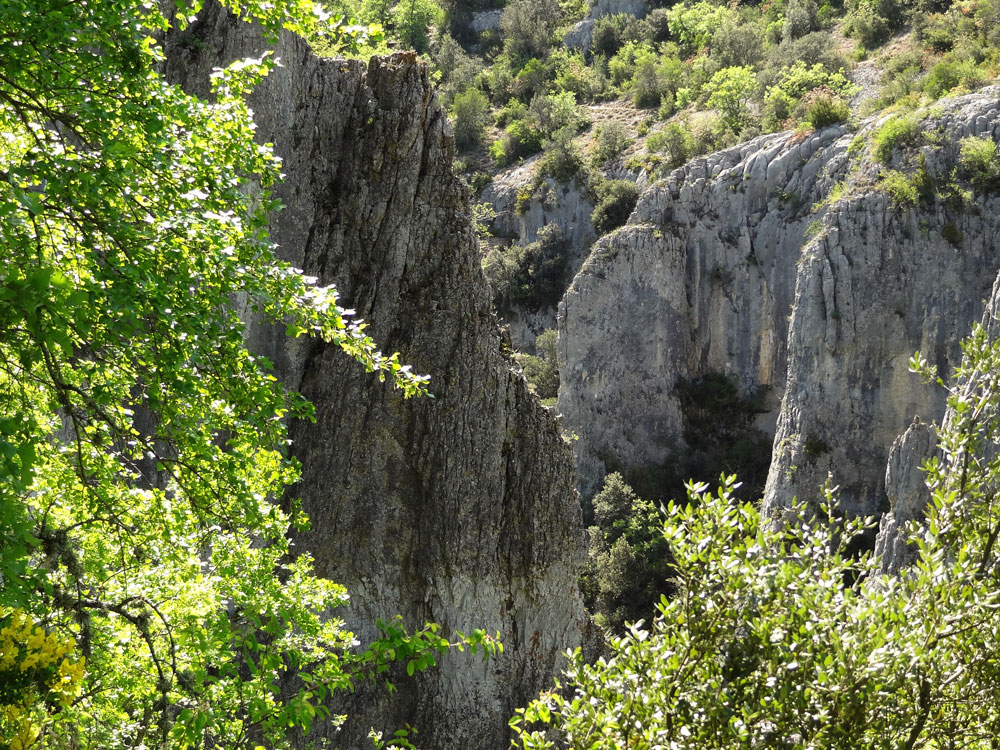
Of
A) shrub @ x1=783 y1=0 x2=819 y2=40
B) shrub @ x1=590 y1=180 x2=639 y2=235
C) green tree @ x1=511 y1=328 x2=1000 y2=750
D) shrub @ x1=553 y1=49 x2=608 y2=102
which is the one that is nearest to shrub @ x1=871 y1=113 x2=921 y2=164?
shrub @ x1=590 y1=180 x2=639 y2=235

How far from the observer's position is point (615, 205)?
158 ft

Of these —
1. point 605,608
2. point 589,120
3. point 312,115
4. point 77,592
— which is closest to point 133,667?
point 77,592

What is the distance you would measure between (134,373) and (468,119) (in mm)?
57019

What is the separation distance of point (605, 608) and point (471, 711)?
808 inches

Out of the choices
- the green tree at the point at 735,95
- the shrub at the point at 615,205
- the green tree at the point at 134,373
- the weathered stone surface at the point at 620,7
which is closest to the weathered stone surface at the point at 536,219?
the shrub at the point at 615,205

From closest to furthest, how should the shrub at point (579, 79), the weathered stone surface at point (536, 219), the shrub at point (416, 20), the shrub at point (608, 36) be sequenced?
the weathered stone surface at point (536, 219), the shrub at point (579, 79), the shrub at point (608, 36), the shrub at point (416, 20)

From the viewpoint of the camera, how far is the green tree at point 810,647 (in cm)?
360

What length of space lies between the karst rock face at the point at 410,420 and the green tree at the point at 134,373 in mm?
7969

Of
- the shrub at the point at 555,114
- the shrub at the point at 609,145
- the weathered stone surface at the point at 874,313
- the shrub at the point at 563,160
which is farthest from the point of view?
the shrub at the point at 555,114

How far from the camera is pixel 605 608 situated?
3331 centimetres

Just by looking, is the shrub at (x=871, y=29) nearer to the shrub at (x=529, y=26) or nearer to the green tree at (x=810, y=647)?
the shrub at (x=529, y=26)

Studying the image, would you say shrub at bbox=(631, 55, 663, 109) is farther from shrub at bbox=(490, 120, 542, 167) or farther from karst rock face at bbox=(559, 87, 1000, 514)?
karst rock face at bbox=(559, 87, 1000, 514)

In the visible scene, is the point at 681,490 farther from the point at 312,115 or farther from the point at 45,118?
the point at 45,118

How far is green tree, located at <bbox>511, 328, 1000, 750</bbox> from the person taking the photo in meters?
3.60
